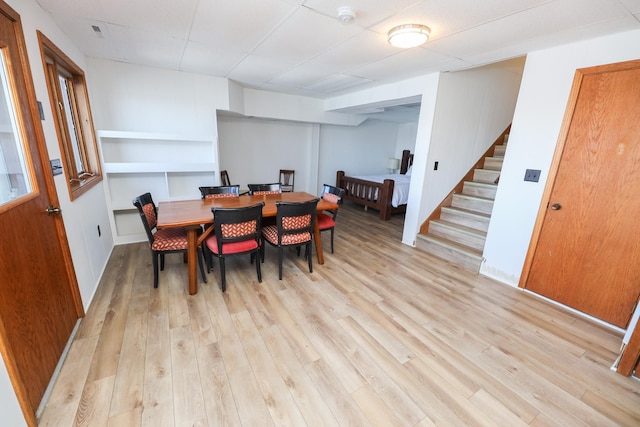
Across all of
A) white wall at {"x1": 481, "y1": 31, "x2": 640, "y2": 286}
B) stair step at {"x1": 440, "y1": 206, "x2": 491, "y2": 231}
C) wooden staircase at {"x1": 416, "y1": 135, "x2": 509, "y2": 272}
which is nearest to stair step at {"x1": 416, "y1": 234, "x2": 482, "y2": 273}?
wooden staircase at {"x1": 416, "y1": 135, "x2": 509, "y2": 272}

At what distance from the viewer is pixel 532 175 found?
102 inches

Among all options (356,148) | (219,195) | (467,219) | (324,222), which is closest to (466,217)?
(467,219)

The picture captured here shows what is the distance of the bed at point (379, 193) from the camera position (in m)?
5.02

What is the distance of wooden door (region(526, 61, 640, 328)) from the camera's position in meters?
2.08

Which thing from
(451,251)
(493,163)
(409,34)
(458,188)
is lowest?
(451,251)

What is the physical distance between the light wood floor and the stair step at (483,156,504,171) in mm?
2030

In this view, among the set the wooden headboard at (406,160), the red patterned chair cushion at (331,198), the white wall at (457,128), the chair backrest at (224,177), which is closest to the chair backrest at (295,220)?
the red patterned chair cushion at (331,198)

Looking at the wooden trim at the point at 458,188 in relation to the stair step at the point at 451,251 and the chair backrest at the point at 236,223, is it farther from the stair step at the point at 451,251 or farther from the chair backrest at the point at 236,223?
the chair backrest at the point at 236,223

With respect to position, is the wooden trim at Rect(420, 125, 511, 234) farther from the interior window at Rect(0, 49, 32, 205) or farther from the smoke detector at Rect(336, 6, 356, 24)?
the interior window at Rect(0, 49, 32, 205)

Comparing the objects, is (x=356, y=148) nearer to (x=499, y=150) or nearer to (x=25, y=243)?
(x=499, y=150)

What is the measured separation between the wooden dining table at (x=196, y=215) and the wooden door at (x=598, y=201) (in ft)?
7.29

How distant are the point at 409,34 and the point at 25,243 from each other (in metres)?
2.84

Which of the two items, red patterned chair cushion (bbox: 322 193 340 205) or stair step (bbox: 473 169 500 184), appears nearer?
red patterned chair cushion (bbox: 322 193 340 205)

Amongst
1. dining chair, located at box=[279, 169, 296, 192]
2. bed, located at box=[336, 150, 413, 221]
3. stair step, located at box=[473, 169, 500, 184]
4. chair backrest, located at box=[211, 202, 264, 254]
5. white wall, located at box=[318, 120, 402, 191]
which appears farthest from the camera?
white wall, located at box=[318, 120, 402, 191]
